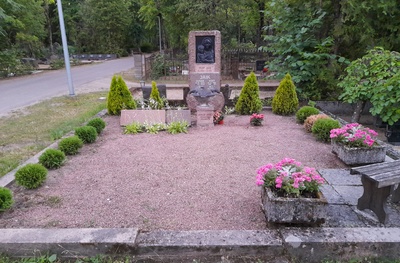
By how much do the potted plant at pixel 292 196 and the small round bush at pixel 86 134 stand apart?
12.2ft

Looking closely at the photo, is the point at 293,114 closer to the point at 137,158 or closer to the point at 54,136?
the point at 137,158

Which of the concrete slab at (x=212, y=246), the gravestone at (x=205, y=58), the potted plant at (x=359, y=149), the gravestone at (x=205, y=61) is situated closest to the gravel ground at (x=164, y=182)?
the potted plant at (x=359, y=149)

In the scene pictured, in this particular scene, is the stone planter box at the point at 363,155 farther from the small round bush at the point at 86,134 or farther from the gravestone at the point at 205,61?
the small round bush at the point at 86,134

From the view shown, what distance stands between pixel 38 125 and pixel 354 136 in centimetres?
690

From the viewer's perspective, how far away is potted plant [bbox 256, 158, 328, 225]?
2.82 metres

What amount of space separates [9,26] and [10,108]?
12.5 m

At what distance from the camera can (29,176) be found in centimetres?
381

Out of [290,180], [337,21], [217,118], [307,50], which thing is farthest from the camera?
[307,50]

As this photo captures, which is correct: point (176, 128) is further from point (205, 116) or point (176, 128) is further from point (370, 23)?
point (370, 23)

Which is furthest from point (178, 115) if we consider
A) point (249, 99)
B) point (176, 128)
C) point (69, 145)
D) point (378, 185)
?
point (378, 185)

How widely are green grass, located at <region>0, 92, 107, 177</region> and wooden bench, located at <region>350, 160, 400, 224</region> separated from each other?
191 inches

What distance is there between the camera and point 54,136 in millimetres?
6266

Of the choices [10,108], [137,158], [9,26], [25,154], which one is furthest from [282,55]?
[9,26]

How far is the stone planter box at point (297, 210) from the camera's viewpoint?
9.23 feet
